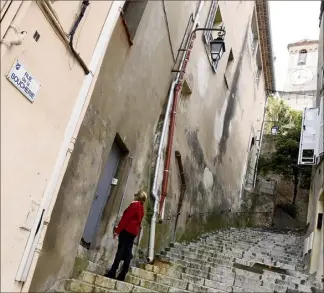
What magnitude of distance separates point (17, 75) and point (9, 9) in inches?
23.2

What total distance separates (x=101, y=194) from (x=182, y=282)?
1997 millimetres

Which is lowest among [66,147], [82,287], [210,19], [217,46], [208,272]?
[82,287]

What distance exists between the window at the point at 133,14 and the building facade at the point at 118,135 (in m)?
0.02

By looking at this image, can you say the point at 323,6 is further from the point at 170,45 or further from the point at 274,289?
the point at 274,289

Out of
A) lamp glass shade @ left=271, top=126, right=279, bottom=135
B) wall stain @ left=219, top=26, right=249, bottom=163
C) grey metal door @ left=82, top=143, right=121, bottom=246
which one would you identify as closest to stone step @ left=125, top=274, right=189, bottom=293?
grey metal door @ left=82, top=143, right=121, bottom=246

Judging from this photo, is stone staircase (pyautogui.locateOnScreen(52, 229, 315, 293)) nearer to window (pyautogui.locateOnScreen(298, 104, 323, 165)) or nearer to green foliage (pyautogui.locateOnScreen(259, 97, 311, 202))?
window (pyautogui.locateOnScreen(298, 104, 323, 165))

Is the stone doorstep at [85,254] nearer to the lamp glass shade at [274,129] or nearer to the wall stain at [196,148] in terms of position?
the wall stain at [196,148]

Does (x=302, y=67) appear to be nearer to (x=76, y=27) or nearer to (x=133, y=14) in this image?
(x=133, y=14)

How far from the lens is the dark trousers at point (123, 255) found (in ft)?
18.7

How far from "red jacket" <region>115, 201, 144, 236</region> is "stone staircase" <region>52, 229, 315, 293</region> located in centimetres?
67

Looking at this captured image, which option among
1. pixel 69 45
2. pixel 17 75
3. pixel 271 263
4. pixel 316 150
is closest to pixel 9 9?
pixel 17 75

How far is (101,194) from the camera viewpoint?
671 cm

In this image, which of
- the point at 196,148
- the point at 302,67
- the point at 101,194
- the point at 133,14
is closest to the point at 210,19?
the point at 196,148

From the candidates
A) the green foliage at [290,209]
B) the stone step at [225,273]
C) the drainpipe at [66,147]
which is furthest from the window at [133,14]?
the green foliage at [290,209]
